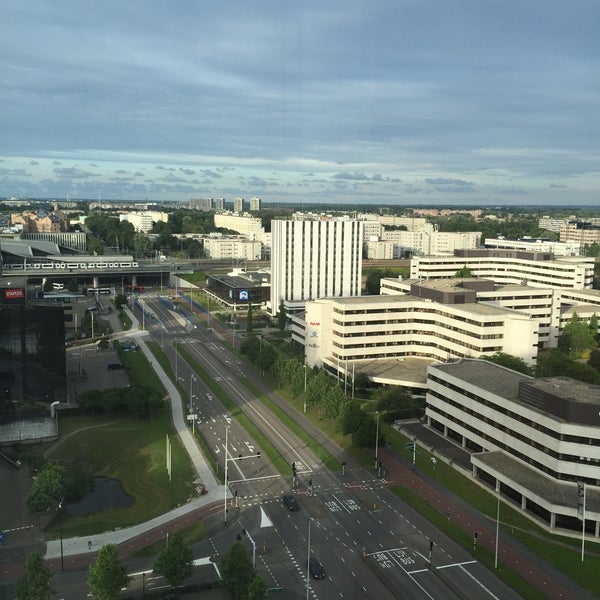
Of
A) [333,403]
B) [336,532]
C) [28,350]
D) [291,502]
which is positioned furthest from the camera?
[28,350]

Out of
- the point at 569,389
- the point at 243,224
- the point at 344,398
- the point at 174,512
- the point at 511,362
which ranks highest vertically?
the point at 243,224

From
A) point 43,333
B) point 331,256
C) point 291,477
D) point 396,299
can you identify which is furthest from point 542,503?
point 331,256

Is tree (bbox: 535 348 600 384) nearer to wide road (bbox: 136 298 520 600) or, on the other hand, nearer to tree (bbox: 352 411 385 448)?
tree (bbox: 352 411 385 448)

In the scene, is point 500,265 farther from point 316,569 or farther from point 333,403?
point 316,569

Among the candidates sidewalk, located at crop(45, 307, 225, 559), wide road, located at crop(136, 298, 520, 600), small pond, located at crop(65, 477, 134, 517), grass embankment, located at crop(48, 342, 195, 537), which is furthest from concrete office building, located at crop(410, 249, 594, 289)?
small pond, located at crop(65, 477, 134, 517)

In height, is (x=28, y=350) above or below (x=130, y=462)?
above

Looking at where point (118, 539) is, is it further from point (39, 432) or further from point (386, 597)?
point (39, 432)

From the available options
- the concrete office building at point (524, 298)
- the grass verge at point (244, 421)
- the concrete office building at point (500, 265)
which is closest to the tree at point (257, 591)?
the grass verge at point (244, 421)

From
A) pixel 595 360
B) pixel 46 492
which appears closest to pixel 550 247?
pixel 595 360

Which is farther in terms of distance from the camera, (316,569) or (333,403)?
(333,403)
